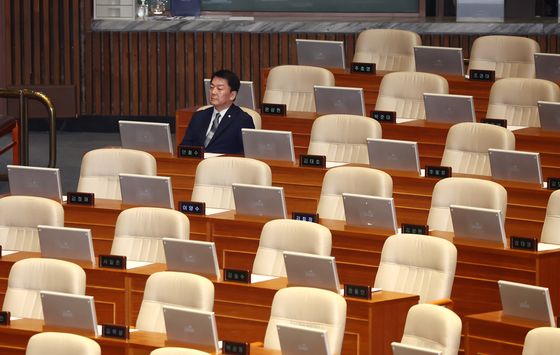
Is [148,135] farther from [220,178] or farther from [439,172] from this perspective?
[439,172]

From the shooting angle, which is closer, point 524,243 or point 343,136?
point 524,243

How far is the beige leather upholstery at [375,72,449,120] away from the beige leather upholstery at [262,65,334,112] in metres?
0.39

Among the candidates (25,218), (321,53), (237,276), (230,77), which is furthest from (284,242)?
(321,53)

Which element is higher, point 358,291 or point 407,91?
point 407,91

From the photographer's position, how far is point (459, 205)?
789 cm

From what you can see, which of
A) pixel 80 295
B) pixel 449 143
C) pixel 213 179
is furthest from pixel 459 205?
pixel 80 295

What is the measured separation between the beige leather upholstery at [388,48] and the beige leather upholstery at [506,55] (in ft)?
1.41

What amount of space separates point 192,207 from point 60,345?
2.18 meters

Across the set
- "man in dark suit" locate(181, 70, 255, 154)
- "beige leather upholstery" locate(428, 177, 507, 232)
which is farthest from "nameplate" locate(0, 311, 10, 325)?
"man in dark suit" locate(181, 70, 255, 154)

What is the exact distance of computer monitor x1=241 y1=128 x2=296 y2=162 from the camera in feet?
29.4

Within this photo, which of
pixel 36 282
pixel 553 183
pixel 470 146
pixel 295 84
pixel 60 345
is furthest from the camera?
pixel 295 84

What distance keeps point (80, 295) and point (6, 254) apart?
123 centimetres

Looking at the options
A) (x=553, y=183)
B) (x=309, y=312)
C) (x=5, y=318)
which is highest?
(x=553, y=183)

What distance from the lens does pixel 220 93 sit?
9.23 meters
